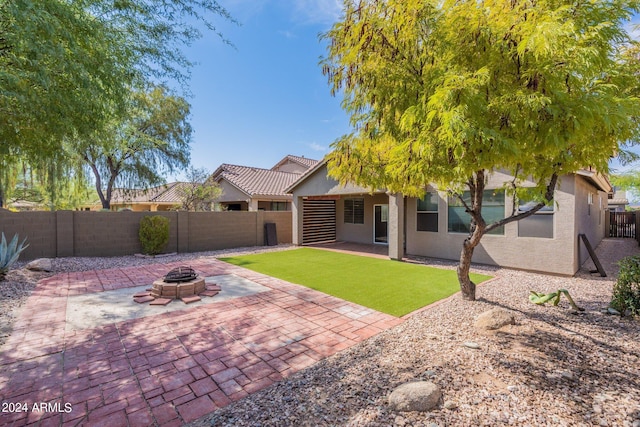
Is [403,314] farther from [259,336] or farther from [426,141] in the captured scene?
[426,141]

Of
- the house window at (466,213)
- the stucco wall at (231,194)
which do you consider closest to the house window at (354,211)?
the house window at (466,213)

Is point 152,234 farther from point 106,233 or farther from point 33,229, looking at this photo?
point 33,229

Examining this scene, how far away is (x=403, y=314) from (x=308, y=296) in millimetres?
2262

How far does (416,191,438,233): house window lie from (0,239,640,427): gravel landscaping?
241 inches

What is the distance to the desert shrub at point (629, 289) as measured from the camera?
5.07m

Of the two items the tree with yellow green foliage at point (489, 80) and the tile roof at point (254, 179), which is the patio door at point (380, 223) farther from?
the tree with yellow green foliage at point (489, 80)

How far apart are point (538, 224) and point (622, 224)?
19.3m

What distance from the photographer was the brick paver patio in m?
3.01

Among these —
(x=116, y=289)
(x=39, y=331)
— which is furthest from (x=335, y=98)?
(x=116, y=289)

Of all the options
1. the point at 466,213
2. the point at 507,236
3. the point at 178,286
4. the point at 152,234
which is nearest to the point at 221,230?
the point at 152,234

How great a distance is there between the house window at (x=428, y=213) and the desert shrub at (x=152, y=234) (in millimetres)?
11020

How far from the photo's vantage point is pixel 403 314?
220 inches

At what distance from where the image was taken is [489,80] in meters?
3.40

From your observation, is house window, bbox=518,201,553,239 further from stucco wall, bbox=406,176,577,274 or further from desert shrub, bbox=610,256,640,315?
desert shrub, bbox=610,256,640,315
